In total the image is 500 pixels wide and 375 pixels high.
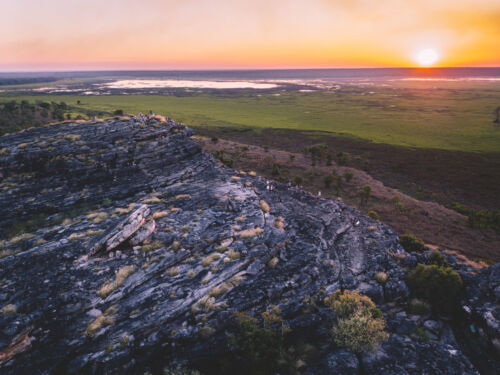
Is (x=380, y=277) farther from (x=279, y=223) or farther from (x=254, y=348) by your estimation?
(x=254, y=348)

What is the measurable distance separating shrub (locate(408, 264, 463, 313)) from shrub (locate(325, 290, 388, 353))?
16.1 ft

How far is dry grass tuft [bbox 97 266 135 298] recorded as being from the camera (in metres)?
14.7

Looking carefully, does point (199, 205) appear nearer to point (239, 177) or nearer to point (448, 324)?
point (239, 177)

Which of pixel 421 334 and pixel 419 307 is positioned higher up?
pixel 419 307

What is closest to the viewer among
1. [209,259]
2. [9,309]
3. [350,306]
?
[9,309]

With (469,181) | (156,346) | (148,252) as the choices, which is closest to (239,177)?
(148,252)

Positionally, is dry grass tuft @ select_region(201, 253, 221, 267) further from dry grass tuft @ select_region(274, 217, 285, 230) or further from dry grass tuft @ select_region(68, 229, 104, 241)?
dry grass tuft @ select_region(68, 229, 104, 241)

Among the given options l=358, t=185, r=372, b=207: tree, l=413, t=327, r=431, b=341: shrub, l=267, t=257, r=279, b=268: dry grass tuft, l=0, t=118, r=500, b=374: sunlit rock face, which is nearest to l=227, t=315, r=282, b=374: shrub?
l=0, t=118, r=500, b=374: sunlit rock face

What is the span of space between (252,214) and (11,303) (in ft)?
55.0

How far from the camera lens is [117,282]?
15352mm

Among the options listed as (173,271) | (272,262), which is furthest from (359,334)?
(173,271)

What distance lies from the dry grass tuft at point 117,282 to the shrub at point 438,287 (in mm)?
19391

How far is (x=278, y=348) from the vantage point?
13516 mm

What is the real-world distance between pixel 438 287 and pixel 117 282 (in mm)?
20701
